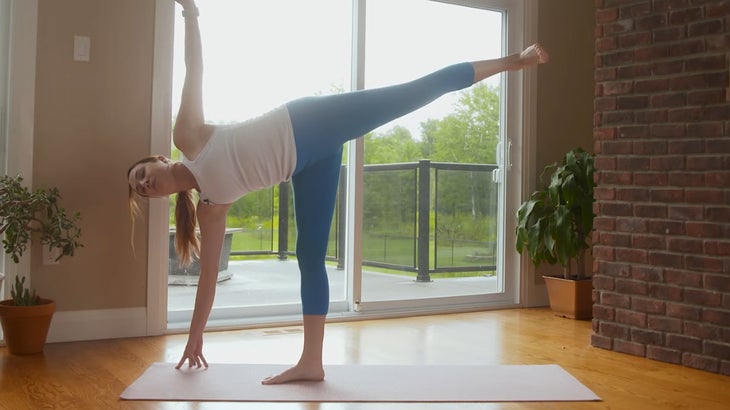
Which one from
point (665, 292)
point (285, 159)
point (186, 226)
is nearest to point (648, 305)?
point (665, 292)

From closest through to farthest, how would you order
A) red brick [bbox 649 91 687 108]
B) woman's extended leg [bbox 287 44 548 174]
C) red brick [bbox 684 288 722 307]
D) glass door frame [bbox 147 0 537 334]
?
woman's extended leg [bbox 287 44 548 174] < red brick [bbox 684 288 722 307] < red brick [bbox 649 91 687 108] < glass door frame [bbox 147 0 537 334]

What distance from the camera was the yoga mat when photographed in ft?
7.61

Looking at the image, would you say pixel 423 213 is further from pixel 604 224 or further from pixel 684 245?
pixel 684 245

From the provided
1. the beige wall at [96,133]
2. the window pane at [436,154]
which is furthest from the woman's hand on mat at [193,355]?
the window pane at [436,154]

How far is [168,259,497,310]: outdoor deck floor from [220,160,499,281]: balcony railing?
6 centimetres

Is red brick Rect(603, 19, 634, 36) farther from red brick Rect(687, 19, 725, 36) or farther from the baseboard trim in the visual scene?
the baseboard trim

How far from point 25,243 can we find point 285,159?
52.5 inches

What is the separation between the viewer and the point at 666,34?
117 inches

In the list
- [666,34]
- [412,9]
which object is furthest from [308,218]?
[412,9]

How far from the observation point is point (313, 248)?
2.54 meters

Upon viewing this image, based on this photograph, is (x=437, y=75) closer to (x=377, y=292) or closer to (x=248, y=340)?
(x=248, y=340)

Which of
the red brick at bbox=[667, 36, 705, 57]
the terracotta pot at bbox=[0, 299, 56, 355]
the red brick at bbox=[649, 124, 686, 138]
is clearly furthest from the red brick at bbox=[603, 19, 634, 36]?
the terracotta pot at bbox=[0, 299, 56, 355]

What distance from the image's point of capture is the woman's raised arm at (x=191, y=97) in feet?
7.82

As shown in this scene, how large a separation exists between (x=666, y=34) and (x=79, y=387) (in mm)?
2725
